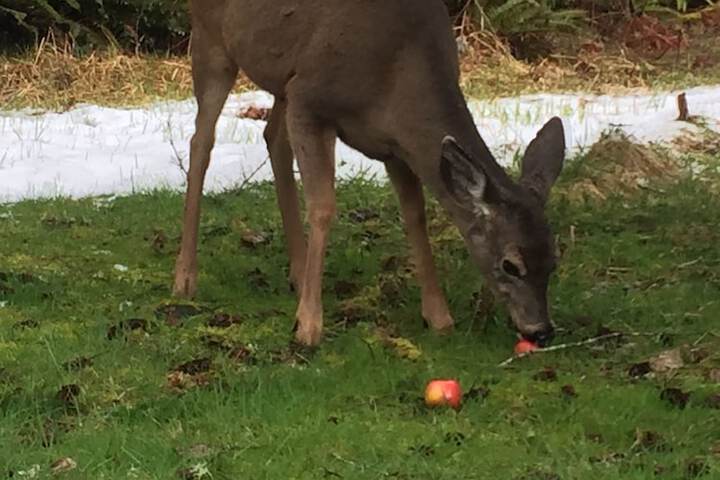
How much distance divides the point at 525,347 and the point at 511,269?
1.03ft

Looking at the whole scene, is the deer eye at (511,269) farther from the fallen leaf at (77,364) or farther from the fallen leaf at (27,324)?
the fallen leaf at (27,324)

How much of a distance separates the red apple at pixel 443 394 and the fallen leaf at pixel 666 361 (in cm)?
86

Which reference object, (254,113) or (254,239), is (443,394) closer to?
(254,239)

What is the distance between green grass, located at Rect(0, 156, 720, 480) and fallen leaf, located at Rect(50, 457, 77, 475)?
28 millimetres

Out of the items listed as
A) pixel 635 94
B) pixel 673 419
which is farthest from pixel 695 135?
pixel 673 419

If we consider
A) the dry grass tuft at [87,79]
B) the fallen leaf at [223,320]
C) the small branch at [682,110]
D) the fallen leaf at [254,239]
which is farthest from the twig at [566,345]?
the dry grass tuft at [87,79]

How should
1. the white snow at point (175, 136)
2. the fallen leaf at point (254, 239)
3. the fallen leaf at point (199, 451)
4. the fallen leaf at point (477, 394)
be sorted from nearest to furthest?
the fallen leaf at point (199, 451)
the fallen leaf at point (477, 394)
the fallen leaf at point (254, 239)
the white snow at point (175, 136)

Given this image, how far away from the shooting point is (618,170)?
864cm

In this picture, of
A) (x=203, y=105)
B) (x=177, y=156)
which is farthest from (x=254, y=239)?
(x=177, y=156)

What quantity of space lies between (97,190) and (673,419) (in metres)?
6.16

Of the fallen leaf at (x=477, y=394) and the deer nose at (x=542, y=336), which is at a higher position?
the deer nose at (x=542, y=336)

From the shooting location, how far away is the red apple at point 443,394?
4.53m

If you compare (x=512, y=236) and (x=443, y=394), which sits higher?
(x=512, y=236)

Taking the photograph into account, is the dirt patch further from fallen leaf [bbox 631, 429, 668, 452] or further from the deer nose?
fallen leaf [bbox 631, 429, 668, 452]
